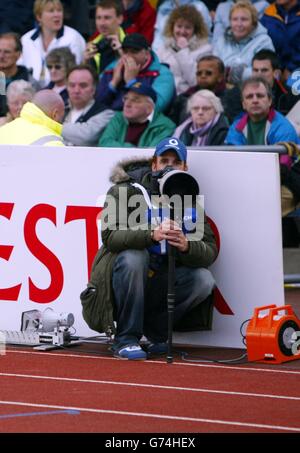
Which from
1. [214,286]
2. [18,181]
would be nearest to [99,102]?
[18,181]

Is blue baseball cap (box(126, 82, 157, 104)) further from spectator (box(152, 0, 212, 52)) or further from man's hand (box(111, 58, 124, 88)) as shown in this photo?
spectator (box(152, 0, 212, 52))

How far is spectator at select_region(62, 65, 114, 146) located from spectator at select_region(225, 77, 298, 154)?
1.64 m

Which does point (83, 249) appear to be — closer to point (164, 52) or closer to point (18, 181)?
point (18, 181)

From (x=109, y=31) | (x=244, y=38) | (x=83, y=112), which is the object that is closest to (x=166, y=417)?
(x=83, y=112)

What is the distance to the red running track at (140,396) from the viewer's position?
6.55 meters

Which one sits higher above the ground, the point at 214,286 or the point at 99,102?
the point at 99,102

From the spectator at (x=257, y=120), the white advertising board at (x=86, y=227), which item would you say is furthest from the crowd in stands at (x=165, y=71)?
the white advertising board at (x=86, y=227)

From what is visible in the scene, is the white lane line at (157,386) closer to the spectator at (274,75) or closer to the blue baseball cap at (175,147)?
the blue baseball cap at (175,147)

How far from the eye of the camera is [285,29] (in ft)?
45.7

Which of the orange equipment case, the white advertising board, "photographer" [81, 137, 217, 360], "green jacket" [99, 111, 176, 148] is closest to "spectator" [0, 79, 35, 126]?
"green jacket" [99, 111, 176, 148]

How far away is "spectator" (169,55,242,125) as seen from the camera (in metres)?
13.2
